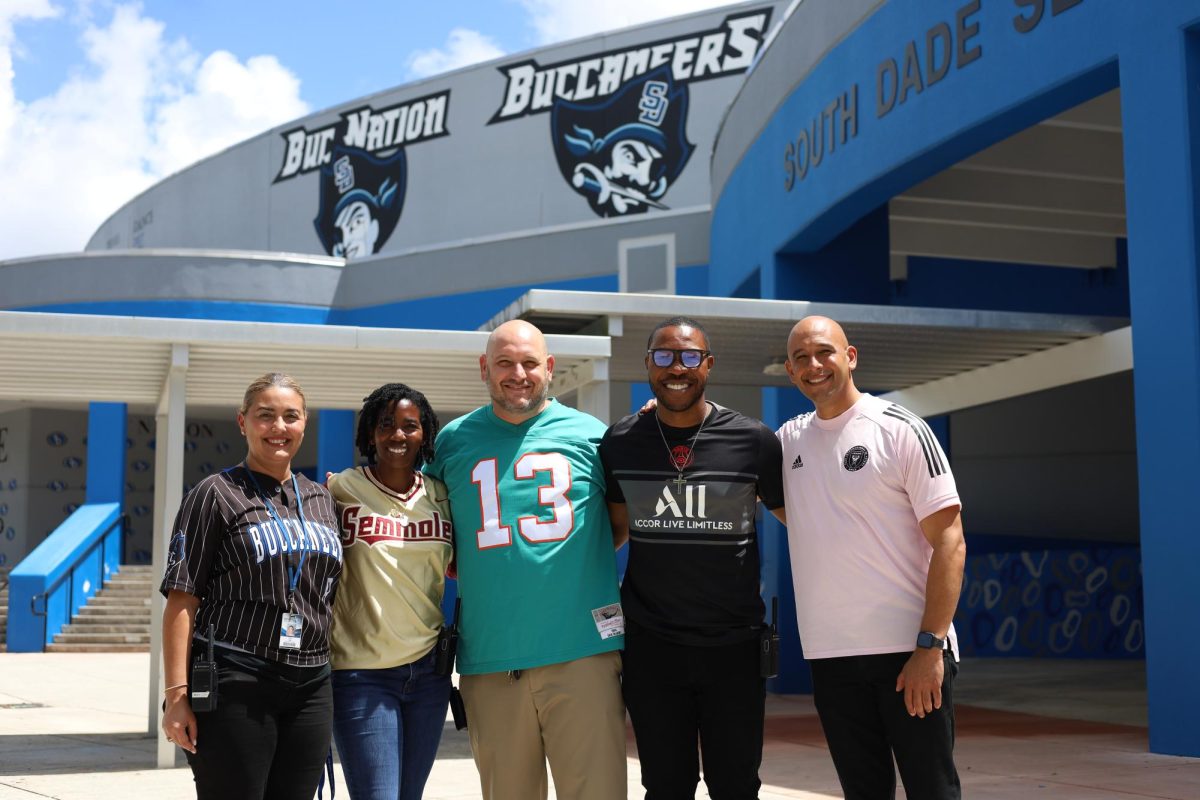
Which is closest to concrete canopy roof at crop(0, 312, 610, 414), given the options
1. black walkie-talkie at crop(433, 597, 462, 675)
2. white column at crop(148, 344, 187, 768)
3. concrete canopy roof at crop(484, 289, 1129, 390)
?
white column at crop(148, 344, 187, 768)

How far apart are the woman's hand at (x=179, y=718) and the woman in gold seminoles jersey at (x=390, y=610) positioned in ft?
1.60

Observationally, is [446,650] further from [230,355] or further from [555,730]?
[230,355]

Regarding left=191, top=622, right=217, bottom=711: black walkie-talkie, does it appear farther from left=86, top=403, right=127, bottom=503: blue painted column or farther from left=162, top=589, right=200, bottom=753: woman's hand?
left=86, top=403, right=127, bottom=503: blue painted column

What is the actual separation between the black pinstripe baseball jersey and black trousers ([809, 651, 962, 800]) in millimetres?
1549

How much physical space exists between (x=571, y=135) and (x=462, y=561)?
859 inches

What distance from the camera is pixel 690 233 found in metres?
18.9

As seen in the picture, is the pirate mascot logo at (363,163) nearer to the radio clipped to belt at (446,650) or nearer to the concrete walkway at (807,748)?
the concrete walkway at (807,748)

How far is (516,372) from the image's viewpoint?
417 cm

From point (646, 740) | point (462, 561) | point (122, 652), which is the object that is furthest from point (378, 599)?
point (122, 652)

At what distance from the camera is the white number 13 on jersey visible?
4051 mm

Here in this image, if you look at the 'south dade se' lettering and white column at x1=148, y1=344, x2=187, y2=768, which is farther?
the 'south dade se' lettering

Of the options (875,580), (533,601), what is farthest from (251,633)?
(875,580)

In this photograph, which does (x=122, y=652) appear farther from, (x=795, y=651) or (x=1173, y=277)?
(x=1173, y=277)

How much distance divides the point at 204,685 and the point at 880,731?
1.99m
